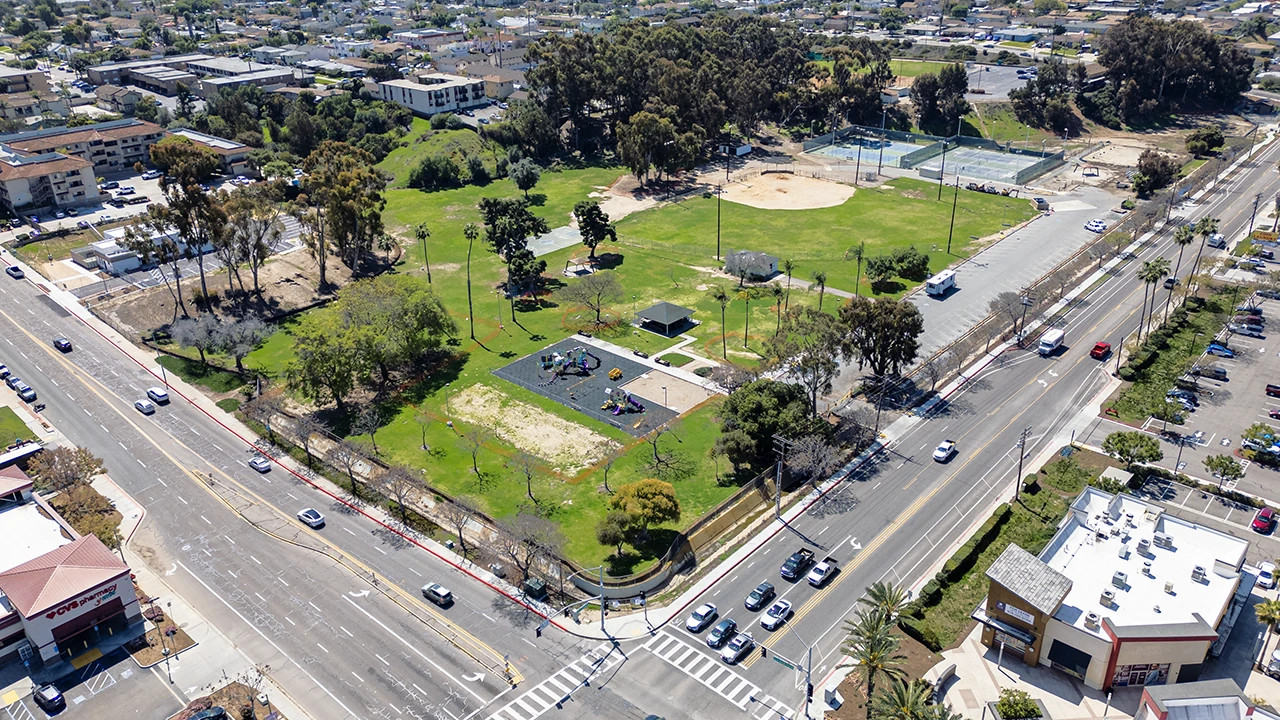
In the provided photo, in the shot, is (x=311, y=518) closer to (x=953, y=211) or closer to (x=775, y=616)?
(x=775, y=616)

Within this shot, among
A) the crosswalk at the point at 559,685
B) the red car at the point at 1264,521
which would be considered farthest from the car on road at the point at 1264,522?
the crosswalk at the point at 559,685

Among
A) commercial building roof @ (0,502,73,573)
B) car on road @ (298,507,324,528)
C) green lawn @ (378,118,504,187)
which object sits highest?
green lawn @ (378,118,504,187)

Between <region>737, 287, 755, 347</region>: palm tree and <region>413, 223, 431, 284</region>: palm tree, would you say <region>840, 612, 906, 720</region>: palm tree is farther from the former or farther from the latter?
<region>413, 223, 431, 284</region>: palm tree

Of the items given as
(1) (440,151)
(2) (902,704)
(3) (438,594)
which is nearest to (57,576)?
(3) (438,594)

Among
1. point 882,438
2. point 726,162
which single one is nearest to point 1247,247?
point 882,438

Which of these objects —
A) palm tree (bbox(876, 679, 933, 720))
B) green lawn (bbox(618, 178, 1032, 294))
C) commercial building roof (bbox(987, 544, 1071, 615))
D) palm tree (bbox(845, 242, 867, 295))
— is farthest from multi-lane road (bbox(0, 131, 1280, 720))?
green lawn (bbox(618, 178, 1032, 294))
